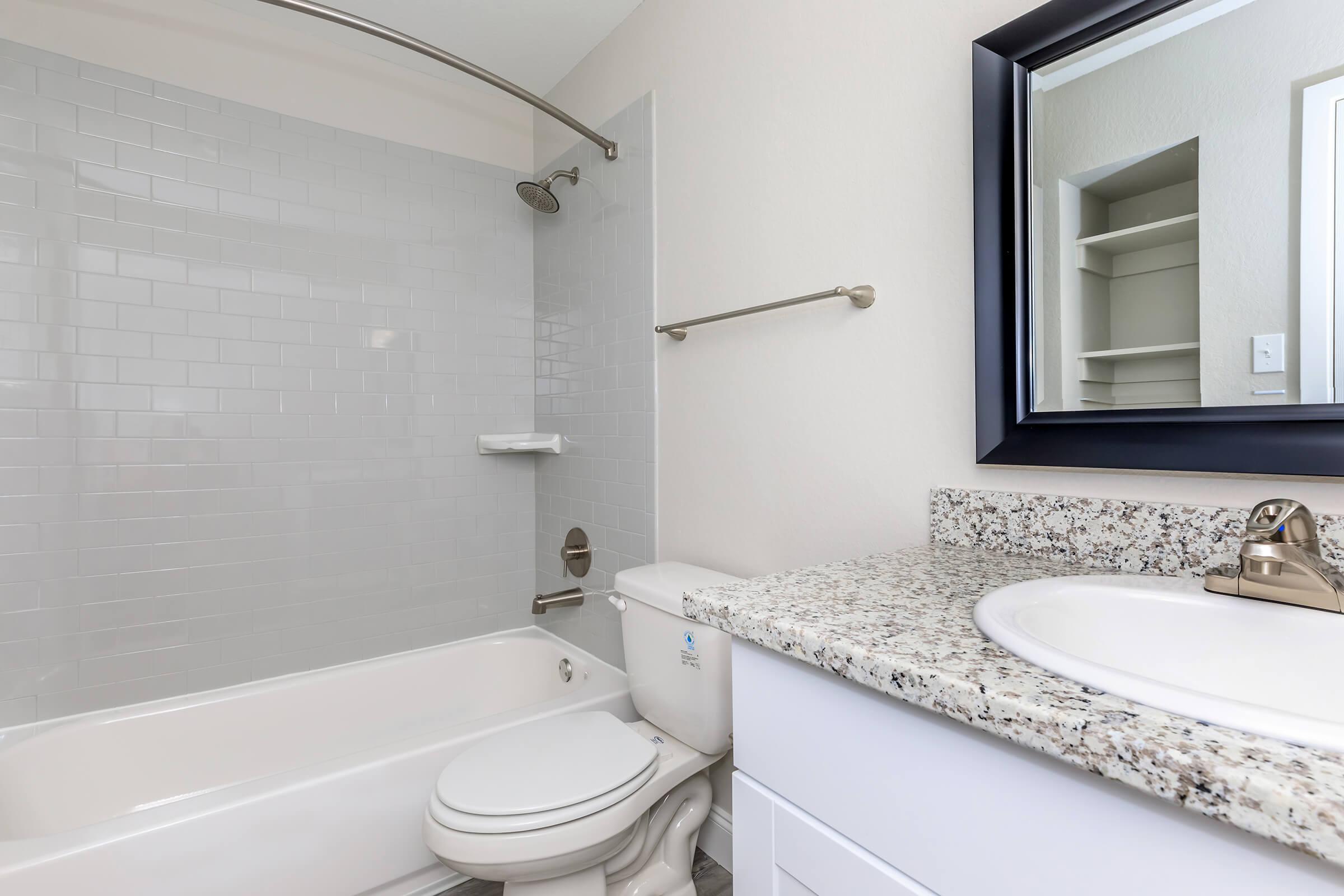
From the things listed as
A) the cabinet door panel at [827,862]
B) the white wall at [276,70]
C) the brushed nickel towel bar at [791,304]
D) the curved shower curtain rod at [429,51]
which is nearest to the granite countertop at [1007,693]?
the cabinet door panel at [827,862]

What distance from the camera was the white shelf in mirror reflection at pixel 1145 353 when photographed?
84cm

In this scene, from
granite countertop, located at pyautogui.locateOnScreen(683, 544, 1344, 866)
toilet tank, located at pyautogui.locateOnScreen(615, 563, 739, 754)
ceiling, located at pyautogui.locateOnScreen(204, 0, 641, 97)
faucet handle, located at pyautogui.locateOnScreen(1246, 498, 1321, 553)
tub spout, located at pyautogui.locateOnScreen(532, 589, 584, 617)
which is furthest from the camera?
tub spout, located at pyautogui.locateOnScreen(532, 589, 584, 617)

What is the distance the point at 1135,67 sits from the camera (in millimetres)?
895

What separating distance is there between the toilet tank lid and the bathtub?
1.38 ft

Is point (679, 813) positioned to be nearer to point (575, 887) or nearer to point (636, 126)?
point (575, 887)

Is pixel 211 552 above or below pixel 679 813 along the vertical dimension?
above

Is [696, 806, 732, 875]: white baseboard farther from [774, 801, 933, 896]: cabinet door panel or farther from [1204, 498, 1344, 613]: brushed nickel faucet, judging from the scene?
[1204, 498, 1344, 613]: brushed nickel faucet

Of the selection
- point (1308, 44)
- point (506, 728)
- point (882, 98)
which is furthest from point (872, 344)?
point (506, 728)

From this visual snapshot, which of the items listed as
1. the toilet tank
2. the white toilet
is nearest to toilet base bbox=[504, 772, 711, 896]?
the white toilet

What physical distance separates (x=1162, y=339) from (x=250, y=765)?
2.37m

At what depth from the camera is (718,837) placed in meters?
1.64

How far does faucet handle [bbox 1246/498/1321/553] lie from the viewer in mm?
657

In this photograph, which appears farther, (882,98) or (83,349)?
(83,349)

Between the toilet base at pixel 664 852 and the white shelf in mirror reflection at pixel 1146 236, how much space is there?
4.50ft
